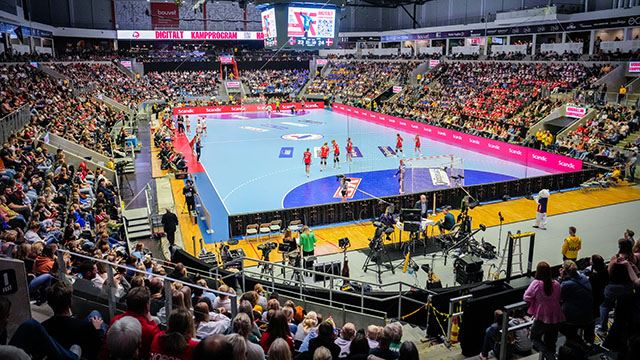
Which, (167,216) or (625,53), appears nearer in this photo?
(167,216)

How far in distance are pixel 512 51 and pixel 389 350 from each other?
49034mm

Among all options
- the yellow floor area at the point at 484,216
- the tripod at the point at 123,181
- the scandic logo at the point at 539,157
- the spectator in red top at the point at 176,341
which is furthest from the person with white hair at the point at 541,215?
the tripod at the point at 123,181

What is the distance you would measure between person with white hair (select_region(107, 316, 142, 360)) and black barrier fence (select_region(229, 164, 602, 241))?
43.0ft

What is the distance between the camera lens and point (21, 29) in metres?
40.2

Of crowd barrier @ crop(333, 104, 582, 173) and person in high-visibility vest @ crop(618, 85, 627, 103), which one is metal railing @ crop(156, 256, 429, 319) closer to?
crowd barrier @ crop(333, 104, 582, 173)

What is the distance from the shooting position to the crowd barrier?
26094mm

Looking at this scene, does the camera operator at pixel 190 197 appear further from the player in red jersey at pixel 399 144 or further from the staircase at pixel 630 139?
the staircase at pixel 630 139

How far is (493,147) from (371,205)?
641 inches

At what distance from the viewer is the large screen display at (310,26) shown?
23906 mm

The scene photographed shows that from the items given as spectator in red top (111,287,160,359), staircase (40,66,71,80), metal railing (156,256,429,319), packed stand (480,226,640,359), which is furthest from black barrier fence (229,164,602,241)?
staircase (40,66,71,80)

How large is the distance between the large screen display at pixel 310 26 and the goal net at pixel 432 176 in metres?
7.81

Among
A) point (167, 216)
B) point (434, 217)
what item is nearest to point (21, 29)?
point (167, 216)

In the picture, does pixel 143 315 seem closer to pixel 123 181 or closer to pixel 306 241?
pixel 306 241

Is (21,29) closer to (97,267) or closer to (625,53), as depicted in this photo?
(97,267)
